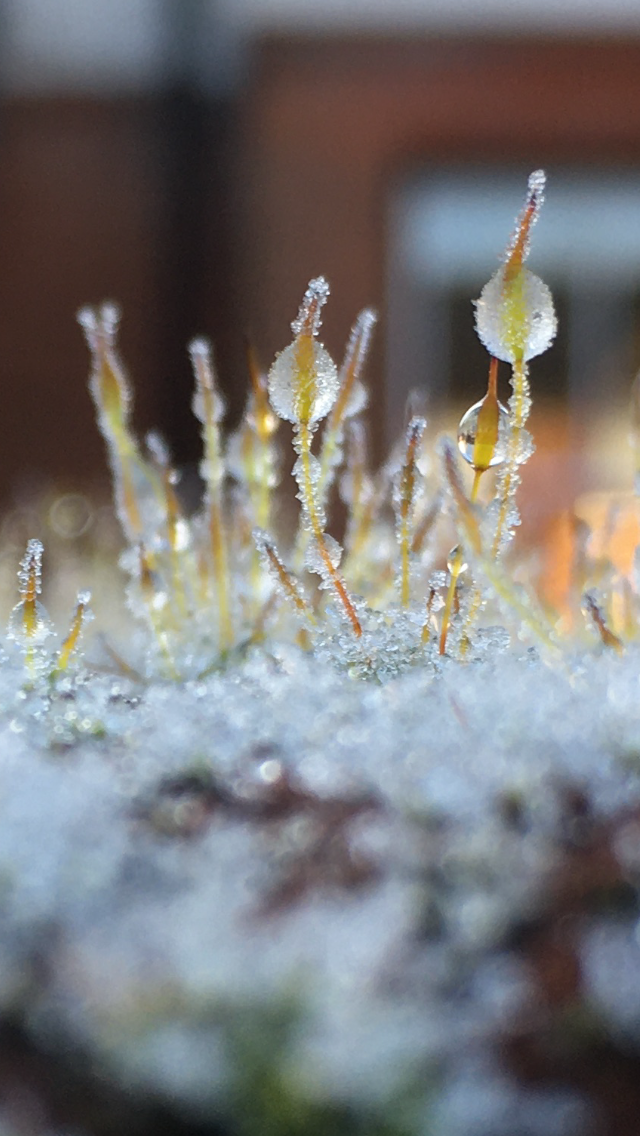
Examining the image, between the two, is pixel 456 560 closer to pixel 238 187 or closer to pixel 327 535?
pixel 327 535

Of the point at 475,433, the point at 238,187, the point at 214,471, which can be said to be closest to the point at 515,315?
the point at 475,433

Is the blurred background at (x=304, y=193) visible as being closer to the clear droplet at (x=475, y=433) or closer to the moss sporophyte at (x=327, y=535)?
the moss sporophyte at (x=327, y=535)

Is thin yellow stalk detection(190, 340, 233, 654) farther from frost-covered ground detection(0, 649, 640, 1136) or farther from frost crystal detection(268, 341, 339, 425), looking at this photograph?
frost-covered ground detection(0, 649, 640, 1136)

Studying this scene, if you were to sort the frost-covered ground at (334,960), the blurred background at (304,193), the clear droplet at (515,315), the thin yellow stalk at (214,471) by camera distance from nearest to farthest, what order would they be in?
the frost-covered ground at (334,960) → the clear droplet at (515,315) → the thin yellow stalk at (214,471) → the blurred background at (304,193)

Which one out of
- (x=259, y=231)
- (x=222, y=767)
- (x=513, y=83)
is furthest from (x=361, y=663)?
(x=513, y=83)

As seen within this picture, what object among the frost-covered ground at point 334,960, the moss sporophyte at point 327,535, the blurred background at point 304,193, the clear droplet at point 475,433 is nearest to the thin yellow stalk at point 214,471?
the moss sporophyte at point 327,535

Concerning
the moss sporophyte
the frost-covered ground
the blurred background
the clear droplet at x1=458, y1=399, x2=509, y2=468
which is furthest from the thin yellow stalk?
the blurred background
